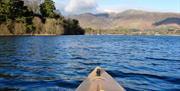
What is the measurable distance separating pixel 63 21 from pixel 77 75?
159389mm

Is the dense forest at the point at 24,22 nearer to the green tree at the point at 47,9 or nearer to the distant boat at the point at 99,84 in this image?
the green tree at the point at 47,9

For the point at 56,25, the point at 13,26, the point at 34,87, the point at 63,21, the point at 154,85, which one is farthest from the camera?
the point at 63,21

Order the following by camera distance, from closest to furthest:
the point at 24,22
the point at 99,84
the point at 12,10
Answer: the point at 99,84
the point at 24,22
the point at 12,10

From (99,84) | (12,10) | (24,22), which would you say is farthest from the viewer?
(12,10)

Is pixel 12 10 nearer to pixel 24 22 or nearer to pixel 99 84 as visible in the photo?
pixel 24 22

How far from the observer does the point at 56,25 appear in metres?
170

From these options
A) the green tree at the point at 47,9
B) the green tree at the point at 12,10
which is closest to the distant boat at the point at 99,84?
the green tree at the point at 12,10

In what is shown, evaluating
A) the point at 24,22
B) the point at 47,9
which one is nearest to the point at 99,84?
the point at 24,22

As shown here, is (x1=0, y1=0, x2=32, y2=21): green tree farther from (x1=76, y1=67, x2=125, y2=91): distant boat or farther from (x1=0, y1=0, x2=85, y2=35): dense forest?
(x1=76, y1=67, x2=125, y2=91): distant boat

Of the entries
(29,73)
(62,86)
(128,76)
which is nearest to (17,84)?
(62,86)

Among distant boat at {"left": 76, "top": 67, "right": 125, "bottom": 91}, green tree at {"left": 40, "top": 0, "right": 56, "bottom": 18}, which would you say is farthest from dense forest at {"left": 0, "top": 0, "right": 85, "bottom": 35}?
distant boat at {"left": 76, "top": 67, "right": 125, "bottom": 91}

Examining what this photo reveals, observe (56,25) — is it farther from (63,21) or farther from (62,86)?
(62,86)

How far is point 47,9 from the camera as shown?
7229 inches

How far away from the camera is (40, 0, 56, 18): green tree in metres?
183
